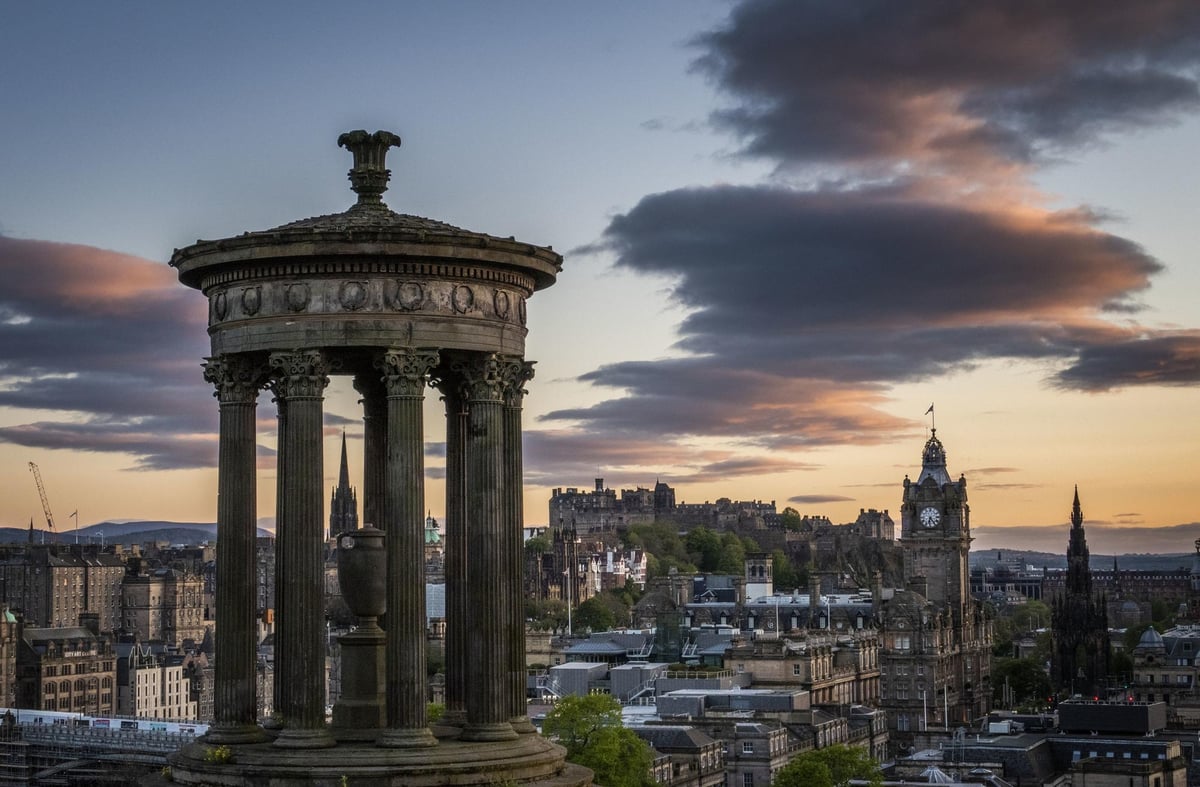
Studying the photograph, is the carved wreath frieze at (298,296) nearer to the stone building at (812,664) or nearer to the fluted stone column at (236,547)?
the fluted stone column at (236,547)

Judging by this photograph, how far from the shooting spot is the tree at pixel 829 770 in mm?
98688

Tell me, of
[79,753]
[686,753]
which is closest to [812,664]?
[686,753]

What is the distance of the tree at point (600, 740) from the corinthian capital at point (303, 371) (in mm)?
51953

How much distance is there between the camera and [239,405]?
30156 mm

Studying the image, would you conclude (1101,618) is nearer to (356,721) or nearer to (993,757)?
(993,757)

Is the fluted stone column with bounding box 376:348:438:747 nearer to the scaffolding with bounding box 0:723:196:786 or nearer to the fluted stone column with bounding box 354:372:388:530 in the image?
the fluted stone column with bounding box 354:372:388:530

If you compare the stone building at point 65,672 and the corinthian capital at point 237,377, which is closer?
the corinthian capital at point 237,377

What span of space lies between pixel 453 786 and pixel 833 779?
253 feet

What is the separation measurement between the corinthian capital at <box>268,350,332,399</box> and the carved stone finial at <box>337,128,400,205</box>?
349 cm

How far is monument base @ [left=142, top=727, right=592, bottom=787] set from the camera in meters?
28.0

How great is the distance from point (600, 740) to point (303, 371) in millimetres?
56653

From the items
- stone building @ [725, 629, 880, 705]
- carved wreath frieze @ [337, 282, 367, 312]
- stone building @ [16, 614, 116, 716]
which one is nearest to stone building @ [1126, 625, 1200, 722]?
stone building @ [725, 629, 880, 705]

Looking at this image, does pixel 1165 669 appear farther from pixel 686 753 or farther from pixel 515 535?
pixel 515 535

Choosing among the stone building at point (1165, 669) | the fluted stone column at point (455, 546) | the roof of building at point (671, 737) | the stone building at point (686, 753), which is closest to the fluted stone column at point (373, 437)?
the fluted stone column at point (455, 546)
